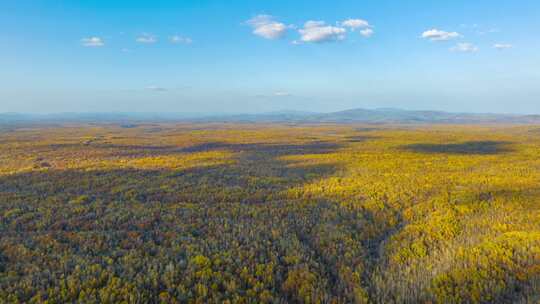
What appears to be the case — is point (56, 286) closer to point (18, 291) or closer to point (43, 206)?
point (18, 291)

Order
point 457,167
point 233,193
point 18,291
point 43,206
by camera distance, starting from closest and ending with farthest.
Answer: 1. point 18,291
2. point 43,206
3. point 233,193
4. point 457,167

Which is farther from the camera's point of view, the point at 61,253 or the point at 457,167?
the point at 457,167

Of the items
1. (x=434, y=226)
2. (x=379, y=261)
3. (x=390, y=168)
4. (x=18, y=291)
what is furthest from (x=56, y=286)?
(x=390, y=168)

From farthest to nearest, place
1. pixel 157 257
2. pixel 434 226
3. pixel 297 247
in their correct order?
pixel 434 226, pixel 297 247, pixel 157 257

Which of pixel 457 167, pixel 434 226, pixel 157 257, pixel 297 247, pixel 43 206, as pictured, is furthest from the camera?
pixel 457 167

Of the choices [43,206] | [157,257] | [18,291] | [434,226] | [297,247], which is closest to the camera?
[18,291]

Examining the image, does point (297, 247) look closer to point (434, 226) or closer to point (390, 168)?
point (434, 226)

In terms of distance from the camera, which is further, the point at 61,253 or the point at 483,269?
the point at 61,253

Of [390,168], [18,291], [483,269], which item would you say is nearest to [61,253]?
[18,291]
